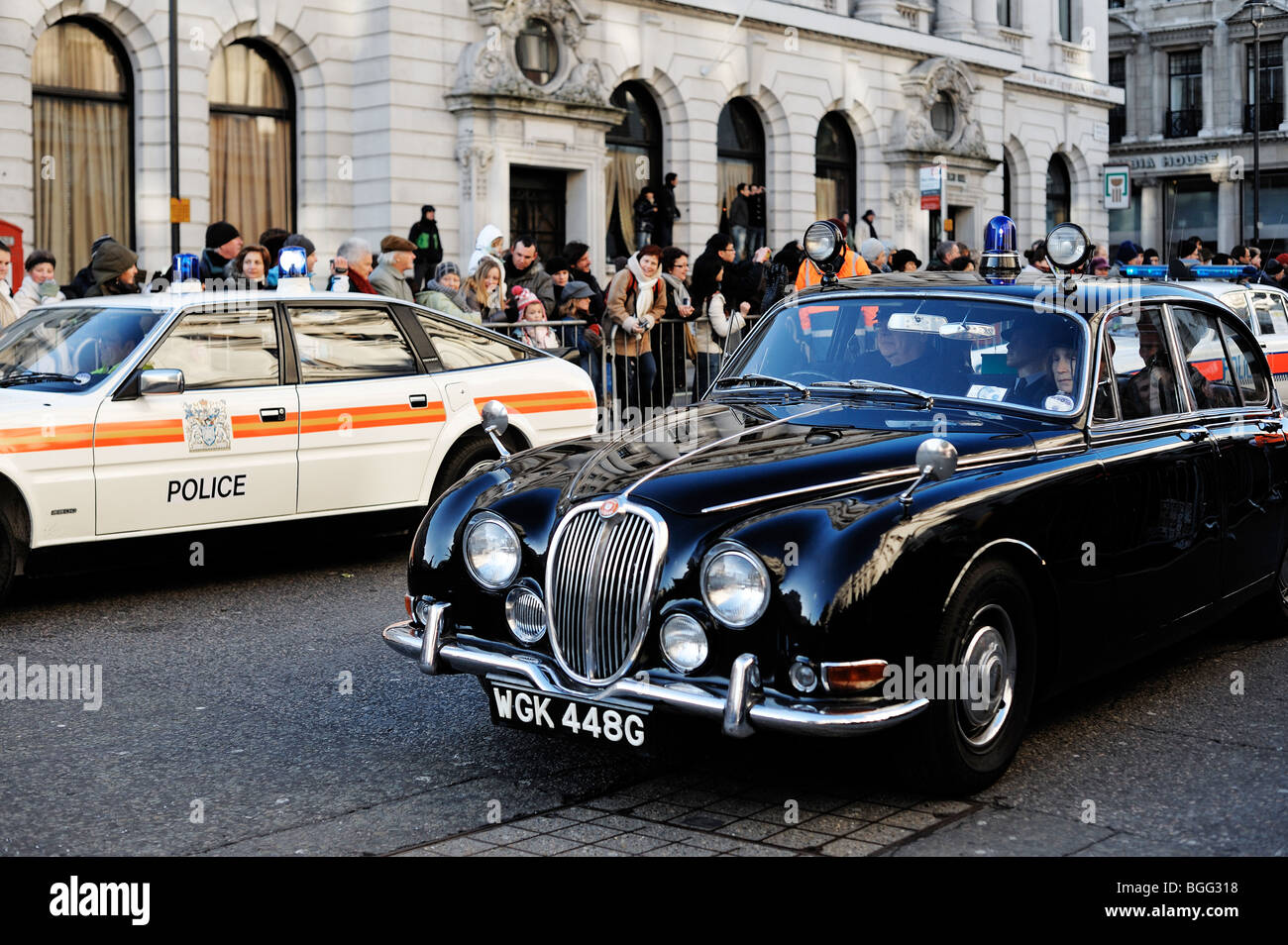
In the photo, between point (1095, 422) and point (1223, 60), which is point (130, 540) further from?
point (1223, 60)

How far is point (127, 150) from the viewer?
20953 mm

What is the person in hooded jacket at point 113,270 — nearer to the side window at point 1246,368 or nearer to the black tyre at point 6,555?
the black tyre at point 6,555

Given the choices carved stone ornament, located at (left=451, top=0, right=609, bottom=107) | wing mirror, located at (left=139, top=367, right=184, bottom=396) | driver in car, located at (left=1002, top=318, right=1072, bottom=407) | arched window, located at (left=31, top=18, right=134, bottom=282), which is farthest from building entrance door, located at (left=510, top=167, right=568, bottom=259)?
driver in car, located at (left=1002, top=318, right=1072, bottom=407)

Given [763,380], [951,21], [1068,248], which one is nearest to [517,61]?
[951,21]

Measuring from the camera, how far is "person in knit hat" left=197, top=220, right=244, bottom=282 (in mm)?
13500

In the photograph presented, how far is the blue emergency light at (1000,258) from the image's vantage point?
20.8 ft

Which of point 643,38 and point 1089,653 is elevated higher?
point 643,38

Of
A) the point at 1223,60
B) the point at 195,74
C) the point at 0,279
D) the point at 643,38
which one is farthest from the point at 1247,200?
the point at 0,279

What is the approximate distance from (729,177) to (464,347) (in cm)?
2066

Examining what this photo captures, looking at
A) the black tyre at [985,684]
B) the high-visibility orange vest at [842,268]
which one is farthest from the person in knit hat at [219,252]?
the black tyre at [985,684]

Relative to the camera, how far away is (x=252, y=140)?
22125mm

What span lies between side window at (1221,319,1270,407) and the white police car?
4.56m

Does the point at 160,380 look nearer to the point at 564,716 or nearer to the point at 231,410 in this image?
the point at 231,410

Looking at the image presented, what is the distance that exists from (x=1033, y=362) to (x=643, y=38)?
22464 millimetres
